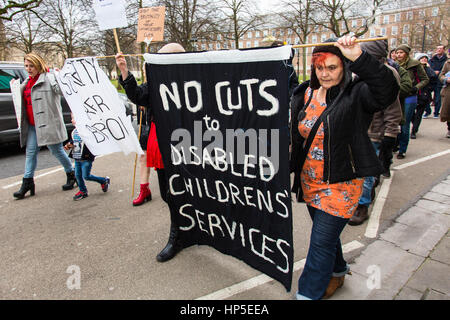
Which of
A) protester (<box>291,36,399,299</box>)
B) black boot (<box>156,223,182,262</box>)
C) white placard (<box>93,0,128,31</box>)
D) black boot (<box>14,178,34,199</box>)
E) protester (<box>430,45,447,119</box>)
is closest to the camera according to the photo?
protester (<box>291,36,399,299</box>)

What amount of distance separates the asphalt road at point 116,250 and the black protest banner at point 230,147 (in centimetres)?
24

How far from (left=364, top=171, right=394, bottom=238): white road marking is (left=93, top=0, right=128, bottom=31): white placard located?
3.13 m

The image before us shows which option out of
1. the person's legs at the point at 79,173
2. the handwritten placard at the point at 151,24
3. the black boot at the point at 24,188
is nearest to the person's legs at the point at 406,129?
the handwritten placard at the point at 151,24

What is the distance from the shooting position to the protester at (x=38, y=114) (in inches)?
171

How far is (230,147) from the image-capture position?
89.4 inches

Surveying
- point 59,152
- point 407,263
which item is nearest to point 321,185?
point 407,263

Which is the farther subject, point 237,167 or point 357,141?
point 237,167

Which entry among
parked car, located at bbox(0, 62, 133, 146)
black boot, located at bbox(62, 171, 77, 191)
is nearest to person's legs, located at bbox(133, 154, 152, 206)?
black boot, located at bbox(62, 171, 77, 191)

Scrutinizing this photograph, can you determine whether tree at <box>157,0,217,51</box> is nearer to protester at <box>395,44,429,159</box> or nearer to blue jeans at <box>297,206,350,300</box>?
protester at <box>395,44,429,159</box>

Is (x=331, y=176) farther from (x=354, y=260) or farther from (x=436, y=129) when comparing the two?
(x=436, y=129)

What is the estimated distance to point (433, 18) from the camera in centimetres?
3641

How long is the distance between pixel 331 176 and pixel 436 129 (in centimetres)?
807

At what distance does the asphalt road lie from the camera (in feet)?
8.18

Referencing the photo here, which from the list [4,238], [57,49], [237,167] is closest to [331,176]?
[237,167]
